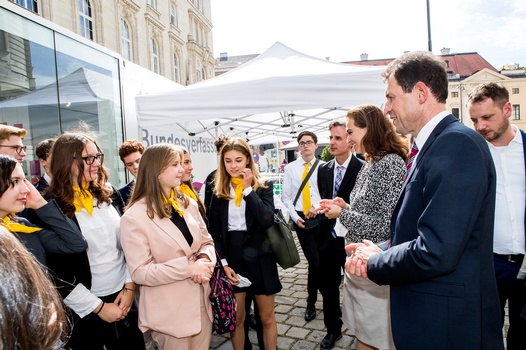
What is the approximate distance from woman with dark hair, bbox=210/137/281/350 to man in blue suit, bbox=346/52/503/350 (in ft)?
4.63

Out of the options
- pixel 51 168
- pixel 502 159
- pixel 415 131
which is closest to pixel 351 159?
pixel 502 159

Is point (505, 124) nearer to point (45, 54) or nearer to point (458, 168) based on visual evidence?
point (458, 168)

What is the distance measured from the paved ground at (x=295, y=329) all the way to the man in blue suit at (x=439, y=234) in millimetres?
2119

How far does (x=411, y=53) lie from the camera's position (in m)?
1.44

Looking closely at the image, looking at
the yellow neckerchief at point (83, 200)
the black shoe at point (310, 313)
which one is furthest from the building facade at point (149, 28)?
the black shoe at point (310, 313)

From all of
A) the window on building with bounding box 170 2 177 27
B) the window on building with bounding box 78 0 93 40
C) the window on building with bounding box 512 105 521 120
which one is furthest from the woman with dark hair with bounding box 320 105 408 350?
the window on building with bounding box 512 105 521 120

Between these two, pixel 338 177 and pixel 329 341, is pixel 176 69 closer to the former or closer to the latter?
pixel 338 177

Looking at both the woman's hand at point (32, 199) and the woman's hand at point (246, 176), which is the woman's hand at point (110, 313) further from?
the woman's hand at point (246, 176)

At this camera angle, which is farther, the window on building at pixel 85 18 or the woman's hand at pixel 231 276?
the window on building at pixel 85 18

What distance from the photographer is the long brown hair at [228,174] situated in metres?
2.85

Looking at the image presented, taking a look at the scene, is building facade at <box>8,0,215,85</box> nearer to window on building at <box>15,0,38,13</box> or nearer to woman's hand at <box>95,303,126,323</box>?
window on building at <box>15,0,38,13</box>

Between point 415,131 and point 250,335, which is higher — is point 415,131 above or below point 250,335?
above

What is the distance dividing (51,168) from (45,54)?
1.69 meters

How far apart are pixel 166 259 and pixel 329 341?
1.93m
